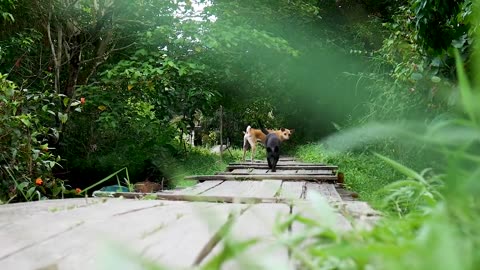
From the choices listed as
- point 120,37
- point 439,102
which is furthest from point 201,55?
point 439,102

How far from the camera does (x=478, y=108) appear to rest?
630mm

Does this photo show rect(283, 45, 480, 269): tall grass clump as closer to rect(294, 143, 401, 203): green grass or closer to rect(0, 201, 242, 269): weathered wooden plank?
rect(0, 201, 242, 269): weathered wooden plank

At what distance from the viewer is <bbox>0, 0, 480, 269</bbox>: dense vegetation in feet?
3.88

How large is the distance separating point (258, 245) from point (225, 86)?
13110mm

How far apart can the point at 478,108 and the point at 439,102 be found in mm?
4195

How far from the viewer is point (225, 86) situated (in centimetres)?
1409

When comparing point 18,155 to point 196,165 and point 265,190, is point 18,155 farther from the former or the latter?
point 196,165

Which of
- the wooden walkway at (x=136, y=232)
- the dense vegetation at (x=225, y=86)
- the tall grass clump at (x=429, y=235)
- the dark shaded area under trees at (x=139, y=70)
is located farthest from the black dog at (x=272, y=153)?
the tall grass clump at (x=429, y=235)

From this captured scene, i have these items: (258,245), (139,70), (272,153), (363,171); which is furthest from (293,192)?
(139,70)

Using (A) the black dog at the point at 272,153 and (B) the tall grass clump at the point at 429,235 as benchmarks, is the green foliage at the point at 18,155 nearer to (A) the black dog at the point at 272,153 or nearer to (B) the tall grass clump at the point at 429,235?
(B) the tall grass clump at the point at 429,235

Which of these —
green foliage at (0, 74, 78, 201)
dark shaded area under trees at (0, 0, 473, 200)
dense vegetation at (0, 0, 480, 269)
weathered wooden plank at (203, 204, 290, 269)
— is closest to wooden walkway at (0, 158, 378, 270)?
weathered wooden plank at (203, 204, 290, 269)

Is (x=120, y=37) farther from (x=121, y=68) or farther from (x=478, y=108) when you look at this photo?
(x=478, y=108)

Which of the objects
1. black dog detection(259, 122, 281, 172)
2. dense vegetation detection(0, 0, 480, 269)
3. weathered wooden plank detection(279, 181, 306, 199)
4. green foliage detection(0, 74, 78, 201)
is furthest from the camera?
black dog detection(259, 122, 281, 172)

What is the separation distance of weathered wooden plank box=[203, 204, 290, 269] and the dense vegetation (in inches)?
2.5
